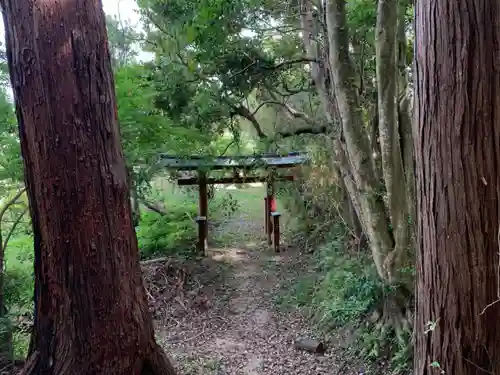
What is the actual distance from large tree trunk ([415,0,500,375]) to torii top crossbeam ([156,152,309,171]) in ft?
19.8

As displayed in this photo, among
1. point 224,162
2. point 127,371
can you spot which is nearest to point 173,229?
point 224,162

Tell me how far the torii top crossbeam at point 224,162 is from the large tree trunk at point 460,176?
6042 millimetres

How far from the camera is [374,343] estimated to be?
5039 mm

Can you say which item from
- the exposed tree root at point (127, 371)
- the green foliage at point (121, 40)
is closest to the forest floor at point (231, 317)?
the exposed tree root at point (127, 371)

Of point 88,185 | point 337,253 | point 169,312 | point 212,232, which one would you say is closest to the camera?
point 88,185

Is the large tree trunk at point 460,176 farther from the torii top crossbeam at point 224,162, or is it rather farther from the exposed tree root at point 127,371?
the torii top crossbeam at point 224,162

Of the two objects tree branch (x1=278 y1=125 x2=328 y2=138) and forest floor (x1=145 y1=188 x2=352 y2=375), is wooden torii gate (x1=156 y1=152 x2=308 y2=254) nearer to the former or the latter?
tree branch (x1=278 y1=125 x2=328 y2=138)

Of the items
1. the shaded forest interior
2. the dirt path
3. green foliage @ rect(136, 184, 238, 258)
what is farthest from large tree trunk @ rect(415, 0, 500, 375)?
green foliage @ rect(136, 184, 238, 258)

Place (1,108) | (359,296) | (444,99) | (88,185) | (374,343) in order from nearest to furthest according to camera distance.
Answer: (444,99) < (88,185) < (1,108) < (374,343) < (359,296)

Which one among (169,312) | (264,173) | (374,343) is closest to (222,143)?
(264,173)

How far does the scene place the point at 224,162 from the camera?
9.02m

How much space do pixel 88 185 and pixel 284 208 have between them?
33.7 ft

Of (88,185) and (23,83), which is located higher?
(23,83)

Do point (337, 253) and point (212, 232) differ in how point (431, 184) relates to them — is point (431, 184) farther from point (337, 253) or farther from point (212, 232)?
point (212, 232)
